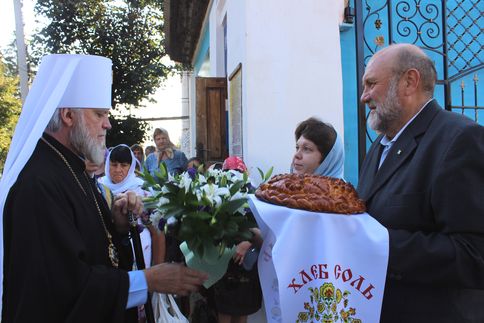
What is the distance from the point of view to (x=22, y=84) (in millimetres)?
8656

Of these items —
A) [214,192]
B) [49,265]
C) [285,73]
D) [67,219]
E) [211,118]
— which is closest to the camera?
[49,265]

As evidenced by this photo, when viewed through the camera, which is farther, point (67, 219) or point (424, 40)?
point (424, 40)

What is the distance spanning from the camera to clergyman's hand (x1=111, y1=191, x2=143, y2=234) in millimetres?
2215

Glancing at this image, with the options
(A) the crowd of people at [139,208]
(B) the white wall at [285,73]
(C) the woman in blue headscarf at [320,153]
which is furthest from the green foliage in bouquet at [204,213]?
(B) the white wall at [285,73]

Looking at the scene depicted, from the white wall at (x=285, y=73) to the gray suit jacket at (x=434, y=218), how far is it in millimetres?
2772

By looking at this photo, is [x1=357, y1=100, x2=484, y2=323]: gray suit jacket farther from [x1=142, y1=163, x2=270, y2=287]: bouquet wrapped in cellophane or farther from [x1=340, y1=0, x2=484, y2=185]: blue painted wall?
[x1=340, y1=0, x2=484, y2=185]: blue painted wall

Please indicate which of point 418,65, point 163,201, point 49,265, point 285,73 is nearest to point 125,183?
point 285,73

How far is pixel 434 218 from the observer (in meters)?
1.80

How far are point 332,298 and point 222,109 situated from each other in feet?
17.6

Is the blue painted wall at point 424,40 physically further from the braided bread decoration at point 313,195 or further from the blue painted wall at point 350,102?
the braided bread decoration at point 313,195

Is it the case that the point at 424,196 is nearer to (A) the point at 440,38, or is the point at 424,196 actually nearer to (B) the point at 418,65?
(B) the point at 418,65

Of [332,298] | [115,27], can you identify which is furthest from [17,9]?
[332,298]

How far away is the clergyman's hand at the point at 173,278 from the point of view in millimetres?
1928

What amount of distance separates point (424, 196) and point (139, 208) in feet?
4.39
